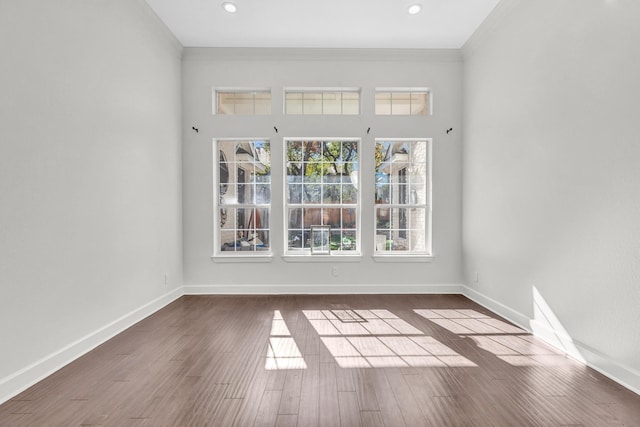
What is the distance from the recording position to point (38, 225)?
2.02 meters

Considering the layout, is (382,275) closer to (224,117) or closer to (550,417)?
(550,417)

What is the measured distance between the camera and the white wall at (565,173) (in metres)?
1.99

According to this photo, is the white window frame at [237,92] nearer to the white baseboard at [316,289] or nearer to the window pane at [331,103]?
the window pane at [331,103]

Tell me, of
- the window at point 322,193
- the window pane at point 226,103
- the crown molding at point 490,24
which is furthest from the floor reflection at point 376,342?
the crown molding at point 490,24

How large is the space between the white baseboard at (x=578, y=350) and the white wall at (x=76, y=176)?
392 centimetres

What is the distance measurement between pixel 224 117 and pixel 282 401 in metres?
3.56

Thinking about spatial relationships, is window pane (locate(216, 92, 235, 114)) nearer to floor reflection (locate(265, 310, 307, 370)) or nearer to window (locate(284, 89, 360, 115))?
window (locate(284, 89, 360, 115))

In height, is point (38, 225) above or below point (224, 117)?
below

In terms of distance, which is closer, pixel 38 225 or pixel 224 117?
pixel 38 225

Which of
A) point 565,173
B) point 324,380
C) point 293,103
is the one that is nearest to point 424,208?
point 565,173

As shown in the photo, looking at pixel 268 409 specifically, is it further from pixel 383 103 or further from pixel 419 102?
pixel 419 102

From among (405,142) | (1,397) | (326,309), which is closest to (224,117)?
(405,142)

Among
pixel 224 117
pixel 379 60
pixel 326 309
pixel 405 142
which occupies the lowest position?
pixel 326 309

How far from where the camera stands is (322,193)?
4258 mm
